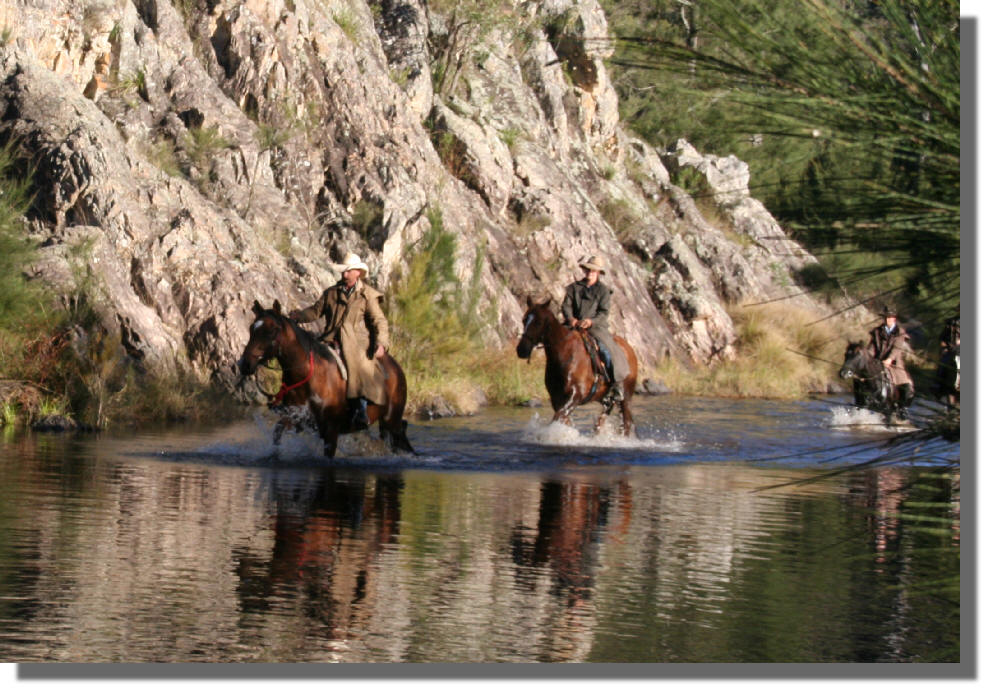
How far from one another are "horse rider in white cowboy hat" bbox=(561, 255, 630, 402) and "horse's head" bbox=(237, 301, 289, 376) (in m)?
5.82

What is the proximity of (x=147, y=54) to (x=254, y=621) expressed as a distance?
896 inches

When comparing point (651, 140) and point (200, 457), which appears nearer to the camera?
point (200, 457)

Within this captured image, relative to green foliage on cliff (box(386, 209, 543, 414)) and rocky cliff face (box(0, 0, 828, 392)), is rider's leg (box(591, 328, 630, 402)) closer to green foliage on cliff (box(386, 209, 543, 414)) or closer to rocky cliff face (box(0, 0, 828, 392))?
rocky cliff face (box(0, 0, 828, 392))

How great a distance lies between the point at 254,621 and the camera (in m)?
7.05

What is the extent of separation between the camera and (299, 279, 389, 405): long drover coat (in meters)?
15.4

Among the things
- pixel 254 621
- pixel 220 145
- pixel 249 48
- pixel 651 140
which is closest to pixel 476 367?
pixel 220 145

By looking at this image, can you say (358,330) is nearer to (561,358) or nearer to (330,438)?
(330,438)

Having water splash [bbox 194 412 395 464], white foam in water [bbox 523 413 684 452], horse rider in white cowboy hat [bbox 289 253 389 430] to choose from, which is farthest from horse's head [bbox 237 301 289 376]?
white foam in water [bbox 523 413 684 452]

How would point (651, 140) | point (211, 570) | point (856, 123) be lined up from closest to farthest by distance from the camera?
point (856, 123) < point (211, 570) < point (651, 140)

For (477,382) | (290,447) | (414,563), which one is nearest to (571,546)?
(414,563)

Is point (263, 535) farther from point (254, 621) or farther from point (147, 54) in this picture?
point (147, 54)

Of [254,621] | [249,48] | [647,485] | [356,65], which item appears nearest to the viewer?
[254,621]

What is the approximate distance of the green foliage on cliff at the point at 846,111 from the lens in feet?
14.7

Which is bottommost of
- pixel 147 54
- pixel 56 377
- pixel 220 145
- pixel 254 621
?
pixel 254 621
